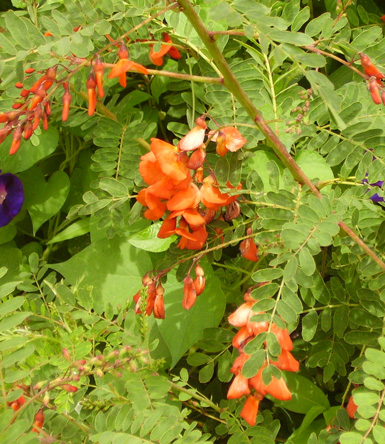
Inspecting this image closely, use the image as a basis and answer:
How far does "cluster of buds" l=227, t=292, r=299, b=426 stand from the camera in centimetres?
83

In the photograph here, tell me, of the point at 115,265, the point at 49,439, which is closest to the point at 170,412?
the point at 49,439

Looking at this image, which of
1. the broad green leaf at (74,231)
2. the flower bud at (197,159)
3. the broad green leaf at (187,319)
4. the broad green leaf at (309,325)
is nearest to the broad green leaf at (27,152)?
the broad green leaf at (74,231)

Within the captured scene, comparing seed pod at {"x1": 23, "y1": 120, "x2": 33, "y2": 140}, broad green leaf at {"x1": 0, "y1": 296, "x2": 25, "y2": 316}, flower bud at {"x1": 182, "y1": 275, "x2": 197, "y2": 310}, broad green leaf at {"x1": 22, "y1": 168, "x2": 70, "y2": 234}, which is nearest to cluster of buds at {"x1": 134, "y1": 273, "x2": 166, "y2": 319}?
flower bud at {"x1": 182, "y1": 275, "x2": 197, "y2": 310}

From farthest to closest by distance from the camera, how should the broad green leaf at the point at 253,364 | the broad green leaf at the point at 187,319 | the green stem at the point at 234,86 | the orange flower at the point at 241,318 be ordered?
the broad green leaf at the point at 187,319, the orange flower at the point at 241,318, the broad green leaf at the point at 253,364, the green stem at the point at 234,86

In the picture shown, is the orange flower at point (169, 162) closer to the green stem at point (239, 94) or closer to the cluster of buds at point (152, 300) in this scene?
the green stem at point (239, 94)

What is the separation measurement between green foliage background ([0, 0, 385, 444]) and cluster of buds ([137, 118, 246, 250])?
0.05 metres

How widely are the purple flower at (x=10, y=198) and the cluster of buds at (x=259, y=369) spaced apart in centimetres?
73

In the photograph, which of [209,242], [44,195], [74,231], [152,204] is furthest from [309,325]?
[44,195]

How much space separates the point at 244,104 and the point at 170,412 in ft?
1.62

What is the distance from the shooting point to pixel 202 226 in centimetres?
89

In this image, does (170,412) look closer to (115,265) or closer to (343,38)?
(115,265)

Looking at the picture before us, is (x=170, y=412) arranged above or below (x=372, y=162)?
below

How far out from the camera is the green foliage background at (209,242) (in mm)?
742

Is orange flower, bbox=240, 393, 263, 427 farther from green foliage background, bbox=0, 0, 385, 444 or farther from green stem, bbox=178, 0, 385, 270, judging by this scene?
green stem, bbox=178, 0, 385, 270
